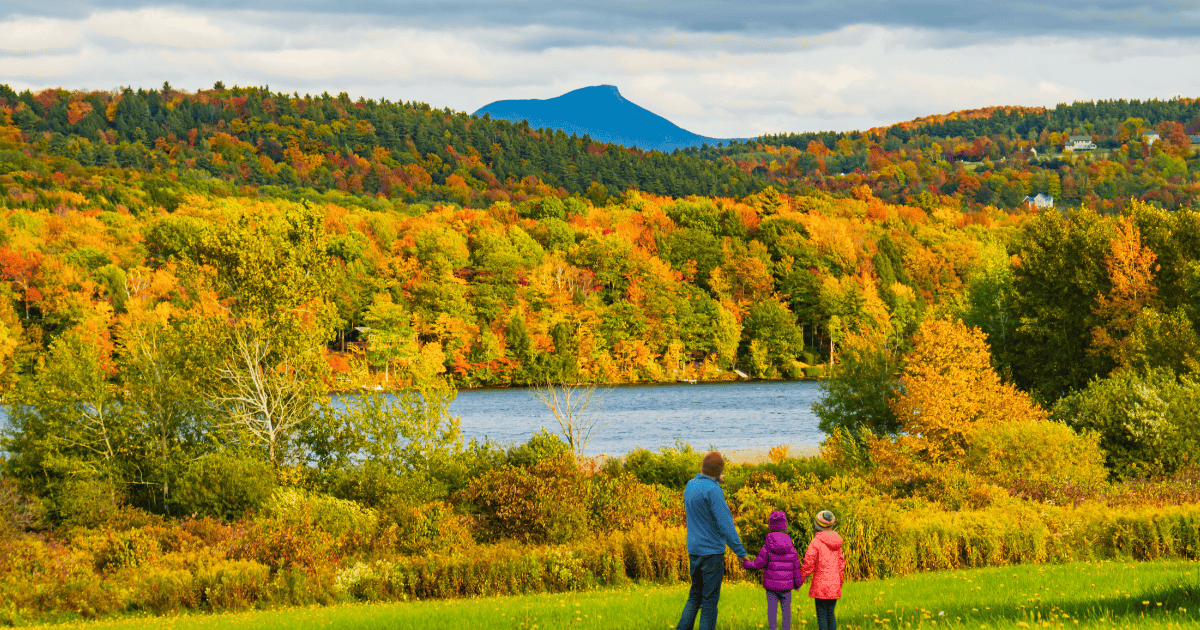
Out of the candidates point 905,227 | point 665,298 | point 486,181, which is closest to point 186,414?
point 665,298

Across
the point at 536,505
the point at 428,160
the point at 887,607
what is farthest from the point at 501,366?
the point at 428,160

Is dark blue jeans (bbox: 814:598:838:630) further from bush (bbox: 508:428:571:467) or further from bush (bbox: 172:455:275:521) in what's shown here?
bush (bbox: 172:455:275:521)

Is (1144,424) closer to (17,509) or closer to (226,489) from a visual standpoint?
(226,489)

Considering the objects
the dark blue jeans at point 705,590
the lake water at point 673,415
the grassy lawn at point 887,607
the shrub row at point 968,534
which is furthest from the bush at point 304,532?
the lake water at point 673,415

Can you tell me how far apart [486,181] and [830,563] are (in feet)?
441

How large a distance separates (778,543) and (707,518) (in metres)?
0.68

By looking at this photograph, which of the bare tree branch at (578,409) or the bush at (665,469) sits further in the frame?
the bare tree branch at (578,409)

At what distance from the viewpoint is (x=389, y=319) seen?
2990 inches

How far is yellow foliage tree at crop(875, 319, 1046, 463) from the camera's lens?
31.0 meters

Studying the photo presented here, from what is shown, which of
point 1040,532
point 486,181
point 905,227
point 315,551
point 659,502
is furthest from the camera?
point 486,181

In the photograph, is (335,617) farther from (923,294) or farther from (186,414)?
(923,294)

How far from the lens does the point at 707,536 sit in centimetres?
864

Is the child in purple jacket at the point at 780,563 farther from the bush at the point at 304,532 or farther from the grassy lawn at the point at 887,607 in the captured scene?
the bush at the point at 304,532

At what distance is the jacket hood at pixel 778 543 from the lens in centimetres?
855
